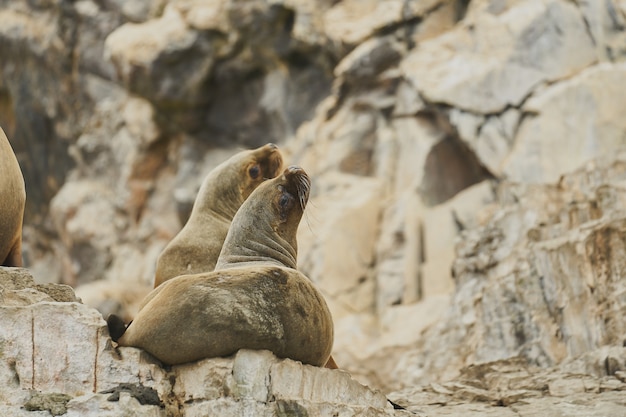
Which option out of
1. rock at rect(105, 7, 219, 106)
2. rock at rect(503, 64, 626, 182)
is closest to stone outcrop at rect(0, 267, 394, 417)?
rock at rect(503, 64, 626, 182)

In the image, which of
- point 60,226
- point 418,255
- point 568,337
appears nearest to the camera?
point 568,337

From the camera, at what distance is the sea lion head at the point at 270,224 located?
18.5 feet

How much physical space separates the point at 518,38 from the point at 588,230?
6.16 metres

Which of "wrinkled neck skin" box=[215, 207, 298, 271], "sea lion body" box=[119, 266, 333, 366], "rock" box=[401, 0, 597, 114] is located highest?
"rock" box=[401, 0, 597, 114]

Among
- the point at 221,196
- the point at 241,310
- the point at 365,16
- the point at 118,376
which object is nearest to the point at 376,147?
the point at 365,16

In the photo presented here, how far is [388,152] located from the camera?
16234mm

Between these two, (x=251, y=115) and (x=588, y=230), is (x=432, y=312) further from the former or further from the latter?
(x=251, y=115)

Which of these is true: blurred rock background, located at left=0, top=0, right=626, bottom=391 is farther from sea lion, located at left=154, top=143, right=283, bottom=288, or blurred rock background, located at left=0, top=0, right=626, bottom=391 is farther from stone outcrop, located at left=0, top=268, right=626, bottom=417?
stone outcrop, located at left=0, top=268, right=626, bottom=417

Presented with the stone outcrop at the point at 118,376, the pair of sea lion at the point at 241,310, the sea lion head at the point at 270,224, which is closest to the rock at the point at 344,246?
the sea lion head at the point at 270,224

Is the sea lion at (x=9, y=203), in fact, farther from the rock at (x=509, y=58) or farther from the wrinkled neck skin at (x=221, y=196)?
the rock at (x=509, y=58)

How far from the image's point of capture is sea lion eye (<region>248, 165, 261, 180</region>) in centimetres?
684

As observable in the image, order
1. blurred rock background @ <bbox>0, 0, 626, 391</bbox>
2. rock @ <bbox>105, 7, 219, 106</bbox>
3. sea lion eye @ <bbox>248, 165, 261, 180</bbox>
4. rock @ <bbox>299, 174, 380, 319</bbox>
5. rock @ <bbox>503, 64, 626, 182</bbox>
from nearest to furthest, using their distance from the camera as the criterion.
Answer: sea lion eye @ <bbox>248, 165, 261, 180</bbox> < blurred rock background @ <bbox>0, 0, 626, 391</bbox> < rock @ <bbox>503, 64, 626, 182</bbox> < rock @ <bbox>299, 174, 380, 319</bbox> < rock @ <bbox>105, 7, 219, 106</bbox>

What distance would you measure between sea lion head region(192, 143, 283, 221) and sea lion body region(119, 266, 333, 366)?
4.92 ft

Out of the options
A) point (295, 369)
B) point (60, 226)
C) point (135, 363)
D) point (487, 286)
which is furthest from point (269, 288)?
point (60, 226)
